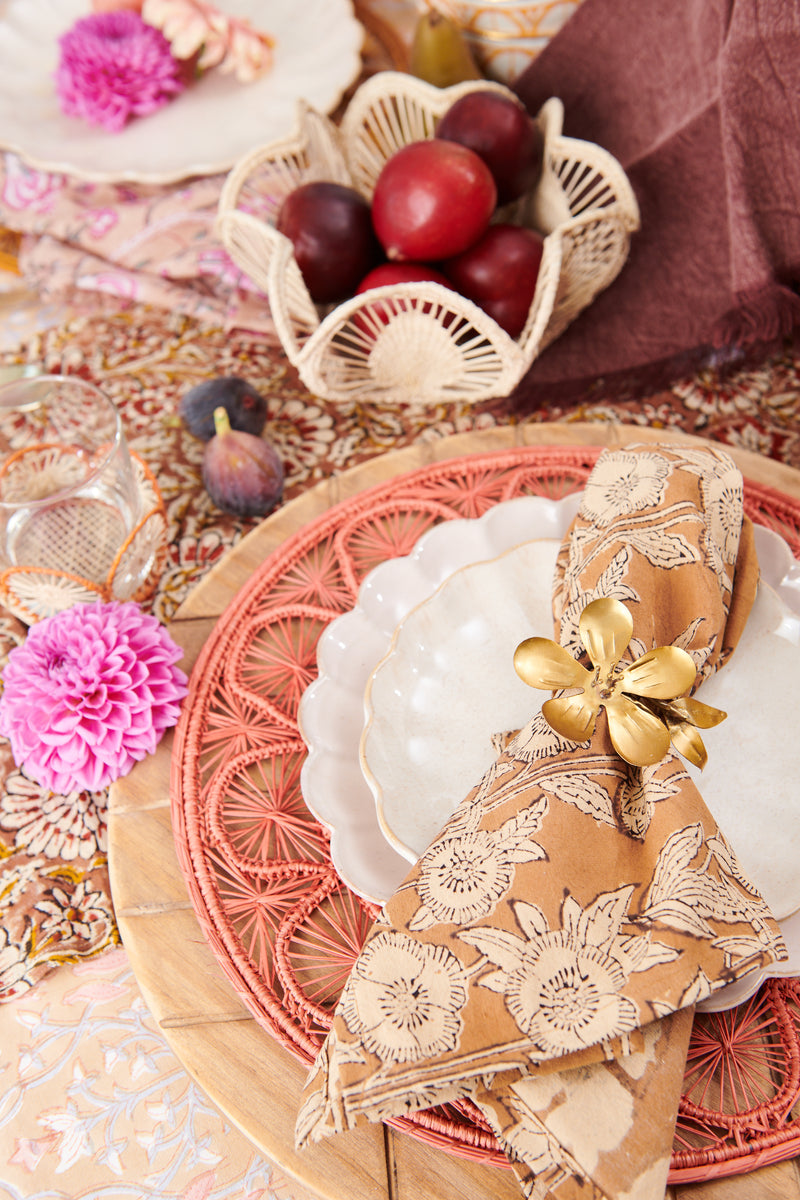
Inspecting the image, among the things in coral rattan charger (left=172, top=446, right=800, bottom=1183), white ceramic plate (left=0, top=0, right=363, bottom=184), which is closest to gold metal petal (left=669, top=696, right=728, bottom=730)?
coral rattan charger (left=172, top=446, right=800, bottom=1183)

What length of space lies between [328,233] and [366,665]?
0.27 meters

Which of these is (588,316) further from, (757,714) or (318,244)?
(757,714)

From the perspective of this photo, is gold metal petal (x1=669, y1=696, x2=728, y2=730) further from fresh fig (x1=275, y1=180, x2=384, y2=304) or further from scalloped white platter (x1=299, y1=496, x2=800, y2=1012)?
fresh fig (x1=275, y1=180, x2=384, y2=304)

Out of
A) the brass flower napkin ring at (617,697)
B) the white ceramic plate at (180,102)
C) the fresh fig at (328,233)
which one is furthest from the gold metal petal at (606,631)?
the white ceramic plate at (180,102)

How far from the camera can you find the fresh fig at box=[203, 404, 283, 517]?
0.46m

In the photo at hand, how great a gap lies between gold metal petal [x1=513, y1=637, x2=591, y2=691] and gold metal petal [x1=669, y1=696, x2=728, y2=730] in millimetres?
29

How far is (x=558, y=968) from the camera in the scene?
234 millimetres

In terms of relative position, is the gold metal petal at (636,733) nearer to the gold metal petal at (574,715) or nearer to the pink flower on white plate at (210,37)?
the gold metal petal at (574,715)

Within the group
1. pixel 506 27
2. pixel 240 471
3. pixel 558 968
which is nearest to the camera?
pixel 558 968

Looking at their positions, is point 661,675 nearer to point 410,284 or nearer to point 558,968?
point 558,968

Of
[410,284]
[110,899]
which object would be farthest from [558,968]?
[410,284]

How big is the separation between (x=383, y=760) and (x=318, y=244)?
317 millimetres

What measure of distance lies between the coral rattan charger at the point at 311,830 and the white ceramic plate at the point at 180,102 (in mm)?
331

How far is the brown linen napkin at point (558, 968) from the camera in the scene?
0.73 feet
